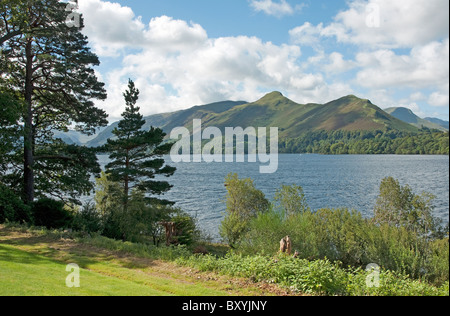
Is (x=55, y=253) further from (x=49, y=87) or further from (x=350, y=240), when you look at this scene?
(x=350, y=240)

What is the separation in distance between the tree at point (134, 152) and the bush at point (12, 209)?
1001 cm

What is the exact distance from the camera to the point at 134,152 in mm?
30594

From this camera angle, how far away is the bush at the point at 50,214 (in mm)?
19516

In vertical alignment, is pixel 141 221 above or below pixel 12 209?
below

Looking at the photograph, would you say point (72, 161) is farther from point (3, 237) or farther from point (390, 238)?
point (390, 238)

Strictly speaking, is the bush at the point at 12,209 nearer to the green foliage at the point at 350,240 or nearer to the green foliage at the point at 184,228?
the green foliage at the point at 184,228

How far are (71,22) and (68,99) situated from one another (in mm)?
5473

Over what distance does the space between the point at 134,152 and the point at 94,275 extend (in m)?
22.1

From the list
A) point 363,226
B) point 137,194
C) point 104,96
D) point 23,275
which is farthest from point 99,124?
point 363,226

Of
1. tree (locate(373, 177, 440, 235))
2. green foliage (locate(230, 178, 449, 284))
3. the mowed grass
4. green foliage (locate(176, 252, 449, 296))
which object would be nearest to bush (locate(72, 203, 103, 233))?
the mowed grass

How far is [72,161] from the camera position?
2453cm

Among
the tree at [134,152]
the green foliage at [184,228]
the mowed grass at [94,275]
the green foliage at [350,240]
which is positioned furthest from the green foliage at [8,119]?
the green foliage at [350,240]

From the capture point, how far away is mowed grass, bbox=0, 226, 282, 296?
24.4 ft

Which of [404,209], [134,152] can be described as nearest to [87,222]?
[134,152]
